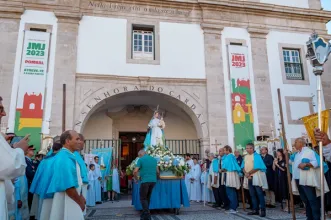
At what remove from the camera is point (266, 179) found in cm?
799

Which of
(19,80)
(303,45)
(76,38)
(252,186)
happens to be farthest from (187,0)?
(252,186)

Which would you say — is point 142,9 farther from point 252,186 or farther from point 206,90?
point 252,186

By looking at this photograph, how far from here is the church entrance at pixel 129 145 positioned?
15336 millimetres

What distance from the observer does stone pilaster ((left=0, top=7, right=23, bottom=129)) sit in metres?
11.0

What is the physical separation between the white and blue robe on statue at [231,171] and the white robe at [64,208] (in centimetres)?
558

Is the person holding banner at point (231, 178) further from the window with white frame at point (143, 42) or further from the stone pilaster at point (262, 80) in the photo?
the window with white frame at point (143, 42)

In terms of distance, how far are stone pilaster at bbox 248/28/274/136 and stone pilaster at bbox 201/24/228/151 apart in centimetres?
167

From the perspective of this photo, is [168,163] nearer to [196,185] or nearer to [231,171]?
[231,171]

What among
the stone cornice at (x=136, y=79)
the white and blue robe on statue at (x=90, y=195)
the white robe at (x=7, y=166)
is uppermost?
the stone cornice at (x=136, y=79)

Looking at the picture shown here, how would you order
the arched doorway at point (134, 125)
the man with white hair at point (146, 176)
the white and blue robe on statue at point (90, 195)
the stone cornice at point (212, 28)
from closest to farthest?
the man with white hair at point (146, 176) < the white and blue robe on statue at point (90, 195) < the stone cornice at point (212, 28) < the arched doorway at point (134, 125)

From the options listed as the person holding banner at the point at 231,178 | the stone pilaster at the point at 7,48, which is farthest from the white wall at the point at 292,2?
the stone pilaster at the point at 7,48

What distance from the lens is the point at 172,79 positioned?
12.6 m

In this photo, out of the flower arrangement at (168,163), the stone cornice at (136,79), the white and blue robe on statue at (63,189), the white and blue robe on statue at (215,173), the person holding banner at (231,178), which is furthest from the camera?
the stone cornice at (136,79)

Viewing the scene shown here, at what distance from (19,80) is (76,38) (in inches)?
115
